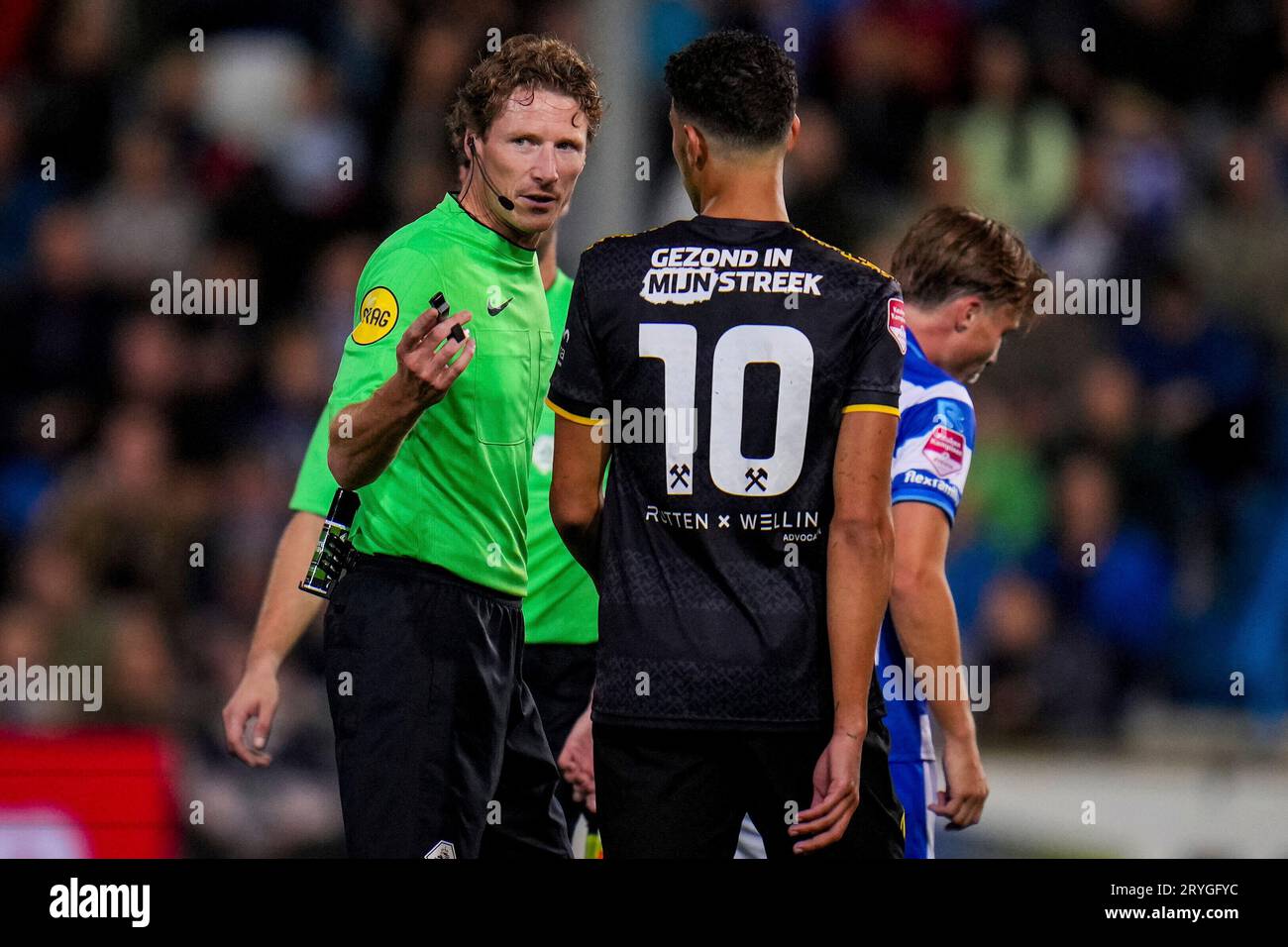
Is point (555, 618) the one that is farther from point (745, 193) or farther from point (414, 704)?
point (745, 193)

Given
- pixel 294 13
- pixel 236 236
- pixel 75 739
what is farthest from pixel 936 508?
pixel 294 13

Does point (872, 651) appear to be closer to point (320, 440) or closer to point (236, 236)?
point (320, 440)

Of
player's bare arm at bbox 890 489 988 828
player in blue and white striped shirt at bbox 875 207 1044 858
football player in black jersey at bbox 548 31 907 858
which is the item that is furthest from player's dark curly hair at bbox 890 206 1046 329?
football player in black jersey at bbox 548 31 907 858

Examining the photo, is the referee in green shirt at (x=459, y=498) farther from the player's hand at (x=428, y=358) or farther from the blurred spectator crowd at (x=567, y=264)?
the blurred spectator crowd at (x=567, y=264)

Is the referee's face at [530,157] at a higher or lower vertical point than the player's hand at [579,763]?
higher

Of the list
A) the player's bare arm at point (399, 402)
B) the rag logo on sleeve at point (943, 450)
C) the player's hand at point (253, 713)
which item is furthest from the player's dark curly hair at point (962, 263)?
the player's hand at point (253, 713)

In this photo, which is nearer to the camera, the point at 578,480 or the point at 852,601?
the point at 852,601

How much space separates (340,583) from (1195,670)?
16.8 ft

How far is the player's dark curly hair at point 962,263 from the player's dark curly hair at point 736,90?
3.74 ft

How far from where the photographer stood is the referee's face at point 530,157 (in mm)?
4180

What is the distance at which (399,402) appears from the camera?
374 cm

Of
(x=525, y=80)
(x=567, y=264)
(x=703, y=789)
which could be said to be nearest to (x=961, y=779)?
(x=703, y=789)

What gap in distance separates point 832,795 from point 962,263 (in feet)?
5.45
